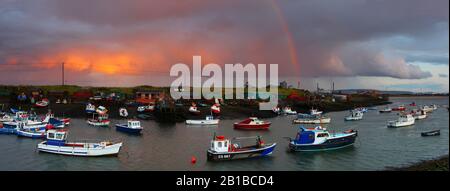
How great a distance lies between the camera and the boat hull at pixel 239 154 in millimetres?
33406

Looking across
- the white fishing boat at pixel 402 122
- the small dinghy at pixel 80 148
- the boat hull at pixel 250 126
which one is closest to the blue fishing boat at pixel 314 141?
the small dinghy at pixel 80 148

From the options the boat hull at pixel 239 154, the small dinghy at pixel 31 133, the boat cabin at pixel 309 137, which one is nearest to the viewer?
the boat hull at pixel 239 154

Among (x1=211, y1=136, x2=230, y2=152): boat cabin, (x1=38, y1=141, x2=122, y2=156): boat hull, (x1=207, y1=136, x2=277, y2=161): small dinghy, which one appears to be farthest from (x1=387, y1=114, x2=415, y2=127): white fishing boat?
(x1=38, y1=141, x2=122, y2=156): boat hull

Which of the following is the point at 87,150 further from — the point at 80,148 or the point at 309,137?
the point at 309,137

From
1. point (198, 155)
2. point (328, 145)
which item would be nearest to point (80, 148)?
point (198, 155)

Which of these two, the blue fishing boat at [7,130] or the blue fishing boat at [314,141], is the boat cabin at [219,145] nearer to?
the blue fishing boat at [314,141]

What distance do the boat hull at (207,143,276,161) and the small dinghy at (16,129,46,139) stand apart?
75.0 ft

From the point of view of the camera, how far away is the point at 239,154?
34.2 m

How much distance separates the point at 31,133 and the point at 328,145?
102ft

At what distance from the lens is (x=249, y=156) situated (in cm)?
3488

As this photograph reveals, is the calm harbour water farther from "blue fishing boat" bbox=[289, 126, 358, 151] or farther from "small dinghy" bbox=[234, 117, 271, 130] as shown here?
"small dinghy" bbox=[234, 117, 271, 130]

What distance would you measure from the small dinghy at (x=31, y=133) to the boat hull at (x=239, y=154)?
75.0 feet
